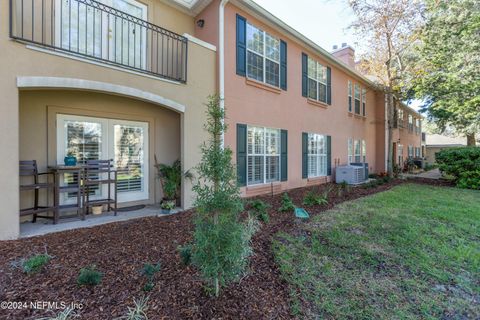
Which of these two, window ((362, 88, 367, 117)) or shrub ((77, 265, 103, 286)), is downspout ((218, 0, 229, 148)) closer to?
shrub ((77, 265, 103, 286))

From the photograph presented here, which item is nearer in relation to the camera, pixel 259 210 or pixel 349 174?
pixel 259 210

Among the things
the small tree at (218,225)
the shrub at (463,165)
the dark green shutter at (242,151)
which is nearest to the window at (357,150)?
the shrub at (463,165)

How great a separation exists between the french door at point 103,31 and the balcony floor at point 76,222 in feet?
10.8

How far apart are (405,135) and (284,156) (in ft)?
58.8

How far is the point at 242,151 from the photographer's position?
23.3 feet

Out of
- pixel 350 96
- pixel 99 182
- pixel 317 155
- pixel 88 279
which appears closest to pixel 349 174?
pixel 317 155

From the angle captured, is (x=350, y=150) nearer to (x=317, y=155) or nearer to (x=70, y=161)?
(x=317, y=155)

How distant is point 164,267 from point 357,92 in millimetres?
13959

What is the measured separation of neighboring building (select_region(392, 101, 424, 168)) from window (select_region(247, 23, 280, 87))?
12804 millimetres

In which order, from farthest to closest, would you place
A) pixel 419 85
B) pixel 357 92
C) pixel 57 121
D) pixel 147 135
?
pixel 357 92 → pixel 419 85 → pixel 147 135 → pixel 57 121

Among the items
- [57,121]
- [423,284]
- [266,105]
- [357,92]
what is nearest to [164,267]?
[423,284]

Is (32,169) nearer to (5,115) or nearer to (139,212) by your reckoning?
(5,115)

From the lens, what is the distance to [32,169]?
4355 mm

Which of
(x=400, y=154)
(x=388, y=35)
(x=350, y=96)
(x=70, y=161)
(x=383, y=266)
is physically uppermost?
(x=388, y=35)
